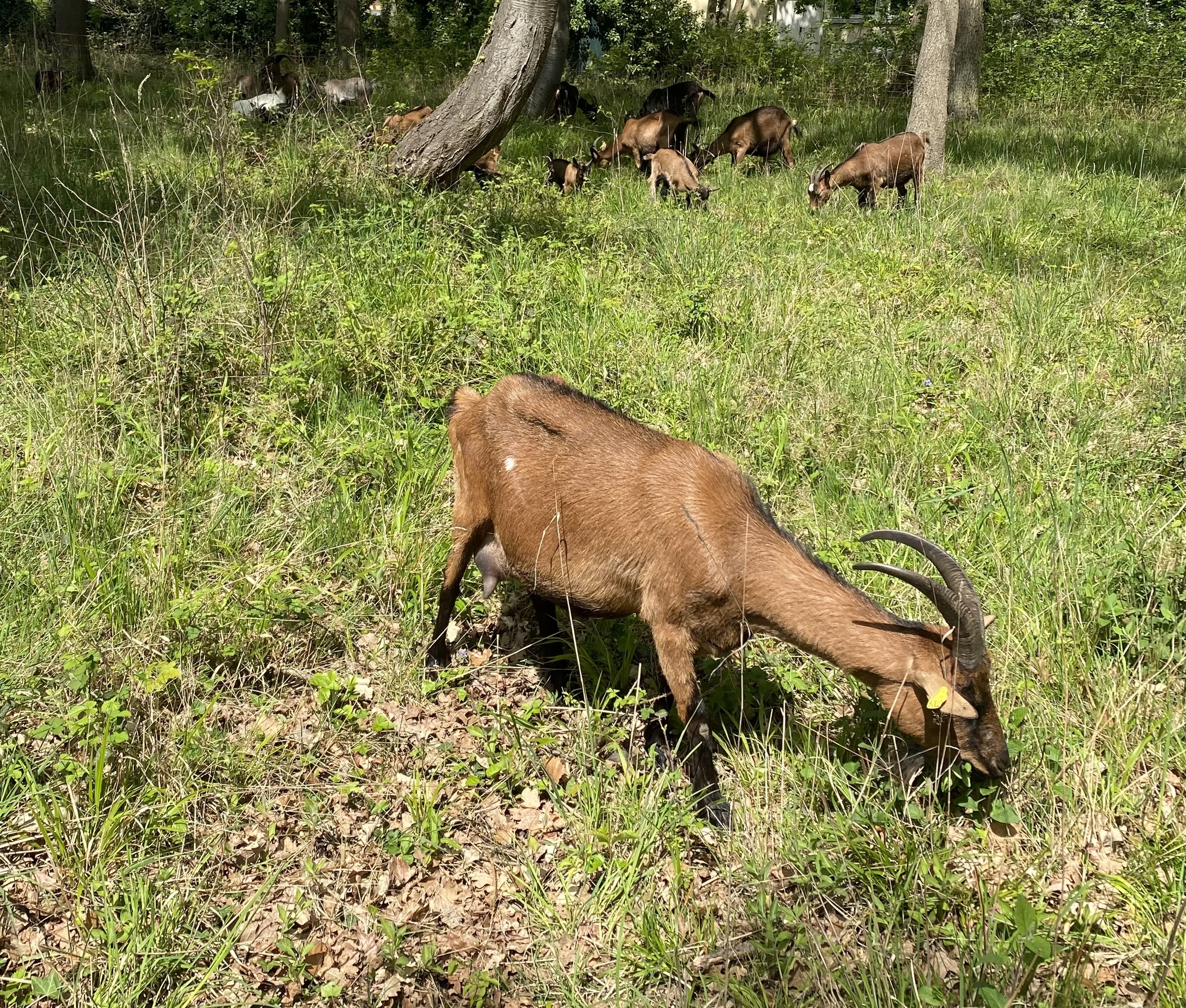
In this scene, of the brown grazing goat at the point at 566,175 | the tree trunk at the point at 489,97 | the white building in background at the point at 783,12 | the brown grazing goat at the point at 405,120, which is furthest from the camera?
the white building in background at the point at 783,12

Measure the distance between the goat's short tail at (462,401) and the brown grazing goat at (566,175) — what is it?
5.68m

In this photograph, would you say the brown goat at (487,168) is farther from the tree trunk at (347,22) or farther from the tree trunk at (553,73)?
the tree trunk at (347,22)

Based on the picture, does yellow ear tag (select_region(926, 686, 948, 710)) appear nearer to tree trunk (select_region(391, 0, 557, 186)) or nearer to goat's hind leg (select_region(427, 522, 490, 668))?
goat's hind leg (select_region(427, 522, 490, 668))

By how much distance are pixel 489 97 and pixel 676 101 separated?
26.7 ft

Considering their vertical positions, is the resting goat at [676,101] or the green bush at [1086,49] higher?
the green bush at [1086,49]

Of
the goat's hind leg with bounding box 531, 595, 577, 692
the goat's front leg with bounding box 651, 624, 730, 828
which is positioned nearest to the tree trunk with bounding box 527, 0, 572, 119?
the goat's hind leg with bounding box 531, 595, 577, 692

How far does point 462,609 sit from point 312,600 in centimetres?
65

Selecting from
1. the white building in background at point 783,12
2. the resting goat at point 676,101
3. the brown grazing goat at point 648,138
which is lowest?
the brown grazing goat at point 648,138

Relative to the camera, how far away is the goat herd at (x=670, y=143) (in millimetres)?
9211

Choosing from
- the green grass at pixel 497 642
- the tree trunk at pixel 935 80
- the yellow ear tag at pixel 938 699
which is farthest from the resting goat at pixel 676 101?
the yellow ear tag at pixel 938 699

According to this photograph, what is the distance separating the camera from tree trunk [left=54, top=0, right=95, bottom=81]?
1331 centimetres

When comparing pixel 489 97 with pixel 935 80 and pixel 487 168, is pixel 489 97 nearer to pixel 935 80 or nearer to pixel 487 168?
pixel 487 168

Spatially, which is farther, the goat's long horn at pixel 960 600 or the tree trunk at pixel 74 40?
the tree trunk at pixel 74 40

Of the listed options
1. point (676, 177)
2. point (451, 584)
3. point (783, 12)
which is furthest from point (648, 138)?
point (783, 12)
